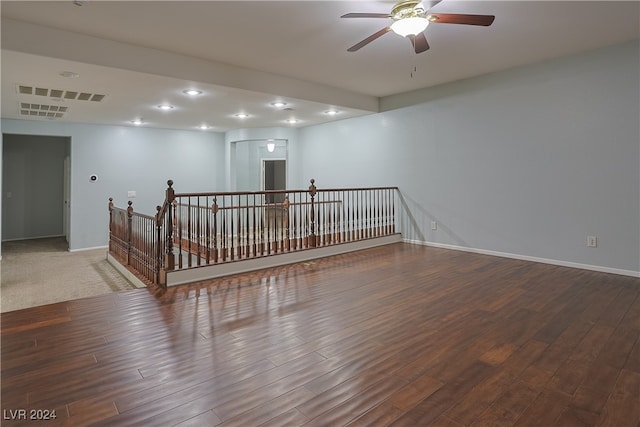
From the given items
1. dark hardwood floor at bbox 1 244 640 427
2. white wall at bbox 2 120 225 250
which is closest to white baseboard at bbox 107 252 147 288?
dark hardwood floor at bbox 1 244 640 427

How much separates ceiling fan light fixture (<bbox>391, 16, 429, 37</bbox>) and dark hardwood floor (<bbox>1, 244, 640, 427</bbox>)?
2.47 meters

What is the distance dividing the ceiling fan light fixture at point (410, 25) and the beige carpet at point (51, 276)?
4422mm

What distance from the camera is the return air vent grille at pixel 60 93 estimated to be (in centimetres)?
489

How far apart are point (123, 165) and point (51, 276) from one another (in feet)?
10.9

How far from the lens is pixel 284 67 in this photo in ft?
16.7

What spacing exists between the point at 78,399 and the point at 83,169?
274 inches

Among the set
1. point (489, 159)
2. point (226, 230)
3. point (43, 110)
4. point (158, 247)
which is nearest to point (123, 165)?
point (43, 110)

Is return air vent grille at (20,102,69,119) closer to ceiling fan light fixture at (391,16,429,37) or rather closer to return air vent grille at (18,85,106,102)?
return air vent grille at (18,85,106,102)

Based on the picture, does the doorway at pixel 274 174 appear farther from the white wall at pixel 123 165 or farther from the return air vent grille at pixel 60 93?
the return air vent grille at pixel 60 93

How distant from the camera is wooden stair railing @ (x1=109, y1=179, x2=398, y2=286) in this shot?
168 inches

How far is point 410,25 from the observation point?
2984 millimetres

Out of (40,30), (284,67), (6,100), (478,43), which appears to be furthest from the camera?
(6,100)

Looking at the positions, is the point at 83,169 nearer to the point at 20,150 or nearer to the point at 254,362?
the point at 20,150

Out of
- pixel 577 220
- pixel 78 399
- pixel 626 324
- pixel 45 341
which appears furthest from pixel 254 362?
pixel 577 220
